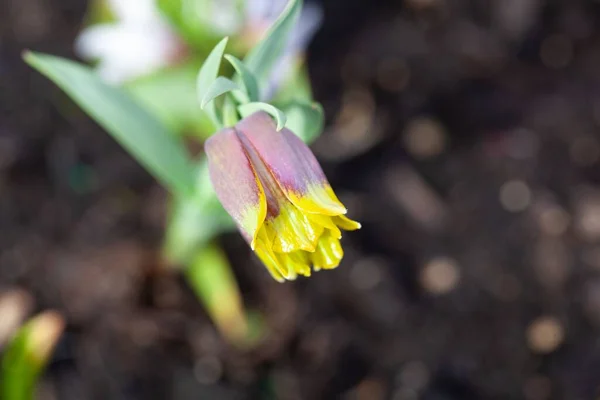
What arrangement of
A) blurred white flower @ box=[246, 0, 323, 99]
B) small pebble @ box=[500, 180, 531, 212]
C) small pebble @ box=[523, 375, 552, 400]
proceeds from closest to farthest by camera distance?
blurred white flower @ box=[246, 0, 323, 99] → small pebble @ box=[523, 375, 552, 400] → small pebble @ box=[500, 180, 531, 212]

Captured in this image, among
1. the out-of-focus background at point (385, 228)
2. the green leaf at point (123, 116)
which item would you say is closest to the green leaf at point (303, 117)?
the green leaf at point (123, 116)

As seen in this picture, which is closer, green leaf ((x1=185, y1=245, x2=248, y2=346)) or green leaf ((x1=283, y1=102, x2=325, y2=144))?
green leaf ((x1=283, y1=102, x2=325, y2=144))

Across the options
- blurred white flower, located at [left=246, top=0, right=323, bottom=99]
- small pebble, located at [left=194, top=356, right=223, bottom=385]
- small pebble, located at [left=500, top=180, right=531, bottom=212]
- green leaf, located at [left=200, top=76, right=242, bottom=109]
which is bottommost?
small pebble, located at [left=194, top=356, right=223, bottom=385]

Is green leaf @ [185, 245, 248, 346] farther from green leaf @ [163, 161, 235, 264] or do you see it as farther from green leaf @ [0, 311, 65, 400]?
green leaf @ [0, 311, 65, 400]

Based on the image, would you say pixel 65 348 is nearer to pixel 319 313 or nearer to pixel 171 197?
pixel 171 197

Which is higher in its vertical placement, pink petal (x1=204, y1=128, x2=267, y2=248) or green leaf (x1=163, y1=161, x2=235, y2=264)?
pink petal (x1=204, y1=128, x2=267, y2=248)

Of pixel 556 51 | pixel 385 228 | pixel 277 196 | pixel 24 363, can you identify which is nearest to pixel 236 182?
pixel 277 196

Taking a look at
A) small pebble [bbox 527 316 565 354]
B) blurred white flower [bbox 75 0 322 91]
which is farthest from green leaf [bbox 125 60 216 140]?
small pebble [bbox 527 316 565 354]

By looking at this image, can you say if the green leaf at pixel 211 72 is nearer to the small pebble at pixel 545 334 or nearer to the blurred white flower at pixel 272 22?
the blurred white flower at pixel 272 22
